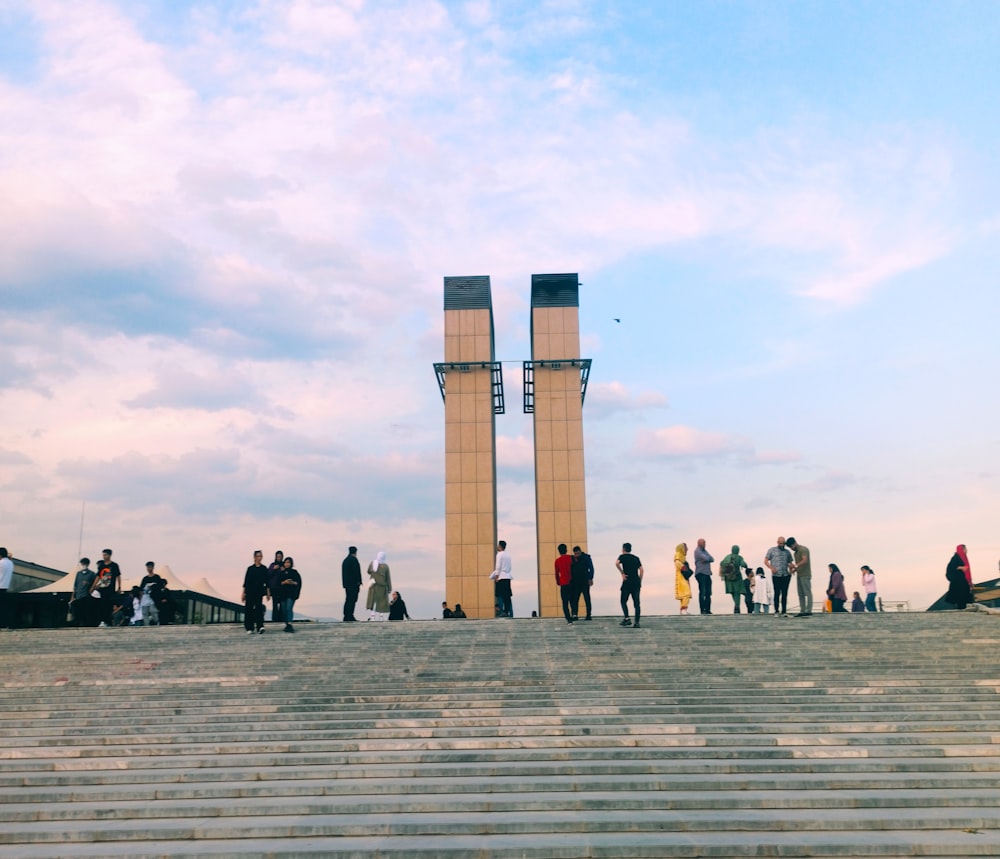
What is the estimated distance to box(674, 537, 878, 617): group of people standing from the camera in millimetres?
16875

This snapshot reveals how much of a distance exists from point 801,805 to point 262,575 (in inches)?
415

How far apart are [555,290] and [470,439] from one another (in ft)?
18.5

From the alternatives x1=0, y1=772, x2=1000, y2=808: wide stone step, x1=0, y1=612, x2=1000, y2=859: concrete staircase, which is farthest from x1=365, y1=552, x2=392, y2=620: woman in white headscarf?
x1=0, y1=772, x2=1000, y2=808: wide stone step

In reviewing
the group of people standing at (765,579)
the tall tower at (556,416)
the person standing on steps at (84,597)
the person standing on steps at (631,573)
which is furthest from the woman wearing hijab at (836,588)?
the person standing on steps at (84,597)

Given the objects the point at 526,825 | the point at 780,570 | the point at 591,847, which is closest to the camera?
the point at 591,847

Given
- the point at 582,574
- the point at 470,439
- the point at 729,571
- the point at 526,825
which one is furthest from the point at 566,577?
the point at 470,439

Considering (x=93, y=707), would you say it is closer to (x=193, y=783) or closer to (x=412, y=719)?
(x=193, y=783)

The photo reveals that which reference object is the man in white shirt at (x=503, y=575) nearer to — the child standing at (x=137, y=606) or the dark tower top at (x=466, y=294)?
the child standing at (x=137, y=606)

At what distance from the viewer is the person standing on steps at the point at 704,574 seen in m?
18.2

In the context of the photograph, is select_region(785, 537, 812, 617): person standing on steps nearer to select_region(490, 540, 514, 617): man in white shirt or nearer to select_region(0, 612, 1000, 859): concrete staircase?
select_region(0, 612, 1000, 859): concrete staircase

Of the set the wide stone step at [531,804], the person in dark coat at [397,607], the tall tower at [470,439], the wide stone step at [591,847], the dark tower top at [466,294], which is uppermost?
the dark tower top at [466,294]

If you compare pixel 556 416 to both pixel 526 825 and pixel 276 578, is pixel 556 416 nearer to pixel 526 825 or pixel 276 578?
pixel 276 578

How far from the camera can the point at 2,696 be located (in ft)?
38.9

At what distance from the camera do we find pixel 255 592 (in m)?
15.5
